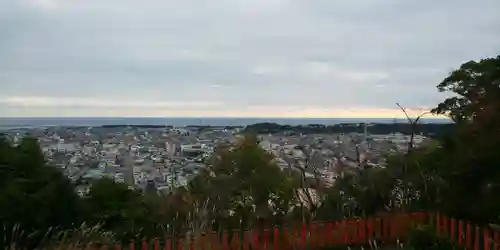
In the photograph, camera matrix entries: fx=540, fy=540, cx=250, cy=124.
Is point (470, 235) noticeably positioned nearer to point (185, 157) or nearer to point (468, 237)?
point (468, 237)


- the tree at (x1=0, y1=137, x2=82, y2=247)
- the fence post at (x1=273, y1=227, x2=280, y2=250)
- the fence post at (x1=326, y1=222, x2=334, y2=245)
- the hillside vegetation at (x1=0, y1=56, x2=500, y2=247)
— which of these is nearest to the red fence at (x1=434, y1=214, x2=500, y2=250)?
the hillside vegetation at (x1=0, y1=56, x2=500, y2=247)

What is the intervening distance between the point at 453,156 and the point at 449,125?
0.91 m

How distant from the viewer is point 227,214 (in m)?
5.18

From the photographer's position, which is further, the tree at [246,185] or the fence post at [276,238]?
the tree at [246,185]

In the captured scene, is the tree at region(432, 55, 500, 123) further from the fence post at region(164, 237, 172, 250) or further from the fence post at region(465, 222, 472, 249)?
the fence post at region(164, 237, 172, 250)

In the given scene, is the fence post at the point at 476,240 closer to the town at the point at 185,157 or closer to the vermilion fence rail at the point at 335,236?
the vermilion fence rail at the point at 335,236

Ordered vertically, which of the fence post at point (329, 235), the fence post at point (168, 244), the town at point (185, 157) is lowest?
the fence post at point (329, 235)

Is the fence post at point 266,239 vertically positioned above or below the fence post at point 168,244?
below

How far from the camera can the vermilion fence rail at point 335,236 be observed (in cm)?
362

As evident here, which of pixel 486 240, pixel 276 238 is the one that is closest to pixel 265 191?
pixel 276 238

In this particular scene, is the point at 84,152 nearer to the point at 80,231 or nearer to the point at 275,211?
the point at 275,211

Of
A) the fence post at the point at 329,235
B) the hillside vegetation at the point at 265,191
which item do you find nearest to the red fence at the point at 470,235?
the hillside vegetation at the point at 265,191

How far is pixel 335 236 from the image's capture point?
4.56 meters

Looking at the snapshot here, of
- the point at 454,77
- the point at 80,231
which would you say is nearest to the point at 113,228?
the point at 80,231
